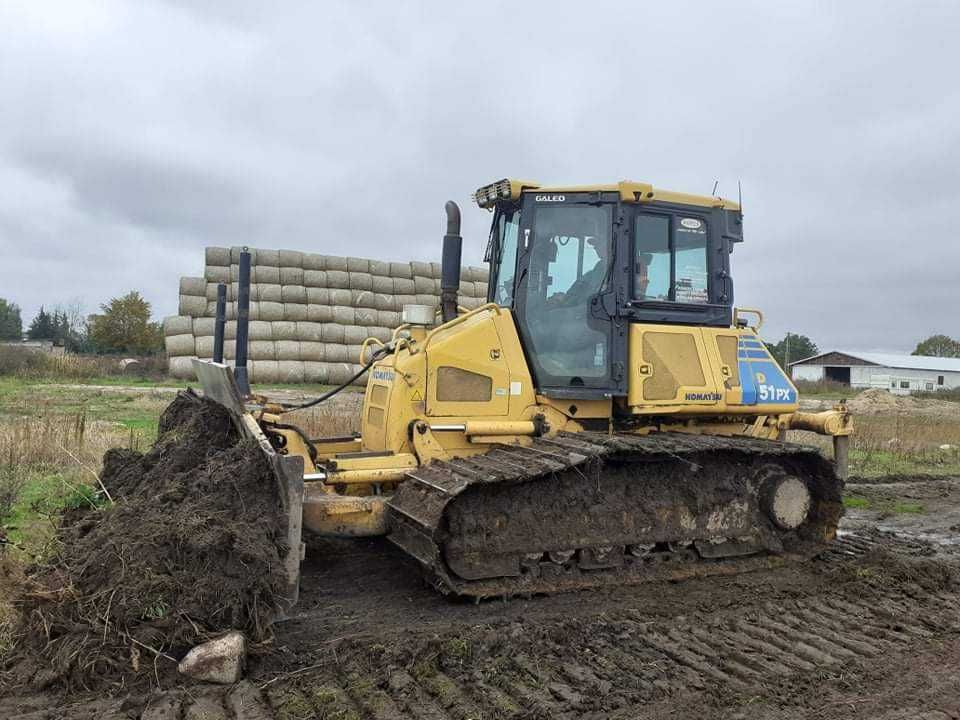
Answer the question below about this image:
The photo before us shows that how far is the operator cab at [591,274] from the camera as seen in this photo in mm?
6797

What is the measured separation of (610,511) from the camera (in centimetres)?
625

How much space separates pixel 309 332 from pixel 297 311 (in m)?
0.71

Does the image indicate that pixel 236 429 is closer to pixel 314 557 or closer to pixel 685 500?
pixel 314 557

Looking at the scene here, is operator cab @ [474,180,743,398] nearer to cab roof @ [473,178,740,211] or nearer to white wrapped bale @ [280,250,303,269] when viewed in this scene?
cab roof @ [473,178,740,211]

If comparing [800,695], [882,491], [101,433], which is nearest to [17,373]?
[101,433]

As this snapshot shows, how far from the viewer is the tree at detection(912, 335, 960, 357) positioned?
279 feet

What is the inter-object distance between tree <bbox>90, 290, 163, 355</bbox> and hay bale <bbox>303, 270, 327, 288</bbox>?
910 inches

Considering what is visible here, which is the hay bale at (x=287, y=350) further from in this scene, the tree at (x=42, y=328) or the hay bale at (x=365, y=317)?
the tree at (x=42, y=328)

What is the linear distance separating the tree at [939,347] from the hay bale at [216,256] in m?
79.8

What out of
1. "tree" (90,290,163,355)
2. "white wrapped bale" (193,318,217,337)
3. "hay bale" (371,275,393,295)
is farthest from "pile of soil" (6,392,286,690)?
"tree" (90,290,163,355)

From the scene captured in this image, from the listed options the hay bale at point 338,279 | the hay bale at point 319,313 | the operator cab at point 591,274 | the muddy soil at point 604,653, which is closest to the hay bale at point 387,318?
the hay bale at point 338,279

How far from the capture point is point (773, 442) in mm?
6953

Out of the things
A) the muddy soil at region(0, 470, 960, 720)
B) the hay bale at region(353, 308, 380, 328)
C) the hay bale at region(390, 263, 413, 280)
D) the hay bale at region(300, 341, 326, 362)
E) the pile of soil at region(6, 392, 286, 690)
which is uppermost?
the hay bale at region(390, 263, 413, 280)

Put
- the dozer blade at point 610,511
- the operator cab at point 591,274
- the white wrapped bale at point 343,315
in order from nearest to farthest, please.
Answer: the dozer blade at point 610,511 → the operator cab at point 591,274 → the white wrapped bale at point 343,315
